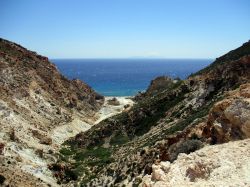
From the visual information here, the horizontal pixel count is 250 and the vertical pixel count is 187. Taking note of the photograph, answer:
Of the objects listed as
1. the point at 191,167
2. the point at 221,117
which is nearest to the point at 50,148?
the point at 221,117

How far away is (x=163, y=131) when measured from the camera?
48.0 m

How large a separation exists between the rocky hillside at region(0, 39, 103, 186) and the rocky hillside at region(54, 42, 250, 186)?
335 cm

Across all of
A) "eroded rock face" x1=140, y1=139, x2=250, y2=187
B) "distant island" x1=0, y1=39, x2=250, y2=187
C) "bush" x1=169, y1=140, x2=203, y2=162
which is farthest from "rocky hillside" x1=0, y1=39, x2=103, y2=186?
"eroded rock face" x1=140, y1=139, x2=250, y2=187

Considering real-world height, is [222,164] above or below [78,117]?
above

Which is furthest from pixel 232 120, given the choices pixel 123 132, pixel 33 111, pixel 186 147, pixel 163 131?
pixel 33 111

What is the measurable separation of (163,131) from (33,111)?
28742mm

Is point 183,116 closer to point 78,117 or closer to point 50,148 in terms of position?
point 50,148

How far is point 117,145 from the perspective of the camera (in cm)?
5722

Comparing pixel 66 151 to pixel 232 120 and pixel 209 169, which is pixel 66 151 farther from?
pixel 209 169

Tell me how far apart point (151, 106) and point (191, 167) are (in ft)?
145

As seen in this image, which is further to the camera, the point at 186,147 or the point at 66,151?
the point at 66,151

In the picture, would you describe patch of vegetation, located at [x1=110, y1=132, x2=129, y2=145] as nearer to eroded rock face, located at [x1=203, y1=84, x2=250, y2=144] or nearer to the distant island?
the distant island

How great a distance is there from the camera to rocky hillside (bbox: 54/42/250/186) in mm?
26797

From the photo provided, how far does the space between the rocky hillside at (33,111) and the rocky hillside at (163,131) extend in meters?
3.35
